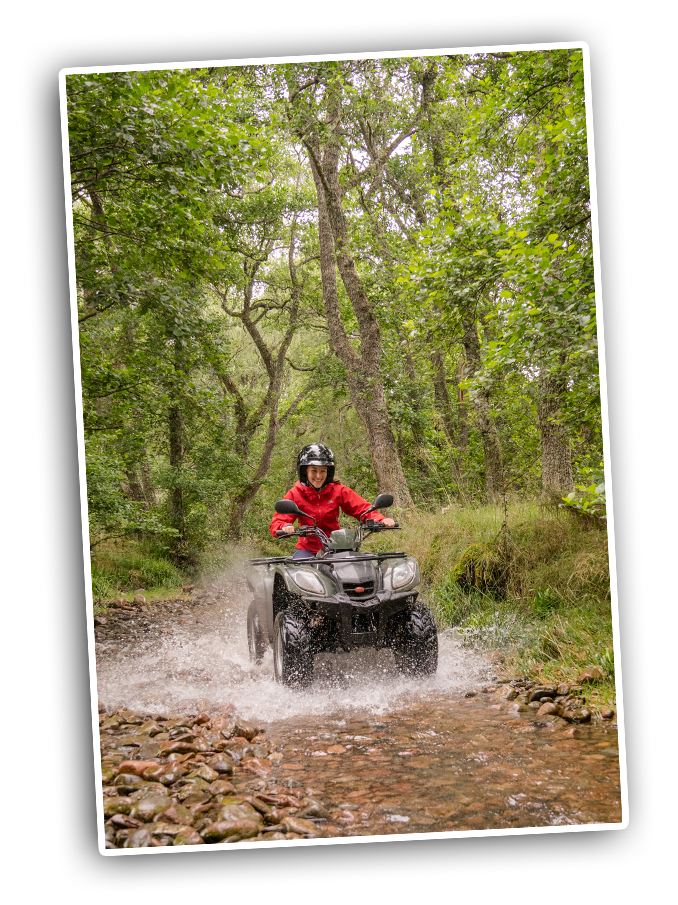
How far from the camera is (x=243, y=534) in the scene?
23.2ft

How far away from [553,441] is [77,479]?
10.6 feet

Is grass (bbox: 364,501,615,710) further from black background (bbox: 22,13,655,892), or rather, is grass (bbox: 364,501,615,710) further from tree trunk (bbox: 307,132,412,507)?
black background (bbox: 22,13,655,892)

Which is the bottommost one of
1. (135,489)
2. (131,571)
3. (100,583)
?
(131,571)

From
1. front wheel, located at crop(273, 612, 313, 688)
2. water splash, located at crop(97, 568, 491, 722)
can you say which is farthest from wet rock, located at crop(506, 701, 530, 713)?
front wheel, located at crop(273, 612, 313, 688)

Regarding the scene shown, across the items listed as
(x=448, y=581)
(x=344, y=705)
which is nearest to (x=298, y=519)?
(x=344, y=705)

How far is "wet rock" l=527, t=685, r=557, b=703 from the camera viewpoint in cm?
298

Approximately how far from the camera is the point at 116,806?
1924 mm

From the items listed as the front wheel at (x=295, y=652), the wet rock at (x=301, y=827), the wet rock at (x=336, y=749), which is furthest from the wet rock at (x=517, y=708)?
the wet rock at (x=301, y=827)

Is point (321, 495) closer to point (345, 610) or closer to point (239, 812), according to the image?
point (345, 610)

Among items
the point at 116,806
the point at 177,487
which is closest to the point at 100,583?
the point at 116,806

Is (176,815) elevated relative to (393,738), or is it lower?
elevated

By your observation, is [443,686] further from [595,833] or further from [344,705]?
[595,833]

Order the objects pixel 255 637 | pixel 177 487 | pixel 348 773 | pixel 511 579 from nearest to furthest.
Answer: pixel 348 773
pixel 255 637
pixel 511 579
pixel 177 487

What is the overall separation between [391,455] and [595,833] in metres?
4.09
